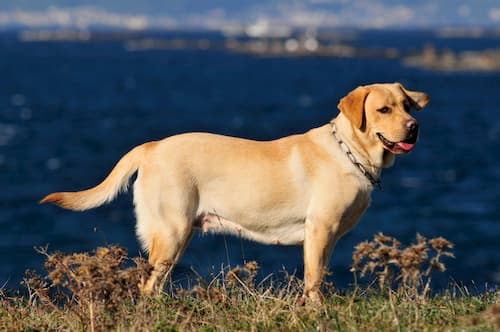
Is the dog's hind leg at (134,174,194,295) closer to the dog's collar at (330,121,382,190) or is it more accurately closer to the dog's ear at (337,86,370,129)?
the dog's collar at (330,121,382,190)

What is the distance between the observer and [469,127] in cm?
5769

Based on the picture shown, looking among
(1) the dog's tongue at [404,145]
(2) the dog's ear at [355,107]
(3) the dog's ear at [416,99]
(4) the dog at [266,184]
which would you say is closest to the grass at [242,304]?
(4) the dog at [266,184]

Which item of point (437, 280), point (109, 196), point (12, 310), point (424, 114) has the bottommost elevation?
point (424, 114)

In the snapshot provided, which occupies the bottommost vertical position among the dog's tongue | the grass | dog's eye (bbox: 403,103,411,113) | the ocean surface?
the ocean surface

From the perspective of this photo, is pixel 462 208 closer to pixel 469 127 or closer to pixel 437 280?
pixel 437 280

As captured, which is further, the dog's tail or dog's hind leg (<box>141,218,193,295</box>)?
the dog's tail

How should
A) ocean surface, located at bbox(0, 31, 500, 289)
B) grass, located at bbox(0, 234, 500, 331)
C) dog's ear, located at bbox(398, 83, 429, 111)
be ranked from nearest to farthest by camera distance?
1. grass, located at bbox(0, 234, 500, 331)
2. dog's ear, located at bbox(398, 83, 429, 111)
3. ocean surface, located at bbox(0, 31, 500, 289)

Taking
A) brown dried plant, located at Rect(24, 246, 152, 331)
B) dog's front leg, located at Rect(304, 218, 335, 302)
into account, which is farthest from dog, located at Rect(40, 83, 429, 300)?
brown dried plant, located at Rect(24, 246, 152, 331)

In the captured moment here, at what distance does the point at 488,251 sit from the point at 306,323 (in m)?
25.0

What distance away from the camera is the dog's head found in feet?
24.0

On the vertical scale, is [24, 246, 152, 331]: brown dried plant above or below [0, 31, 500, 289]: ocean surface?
above

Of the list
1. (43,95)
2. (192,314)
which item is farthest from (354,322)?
(43,95)

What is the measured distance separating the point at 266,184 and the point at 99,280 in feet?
6.96

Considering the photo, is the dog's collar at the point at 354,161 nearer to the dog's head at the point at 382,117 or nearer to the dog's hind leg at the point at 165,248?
the dog's head at the point at 382,117
